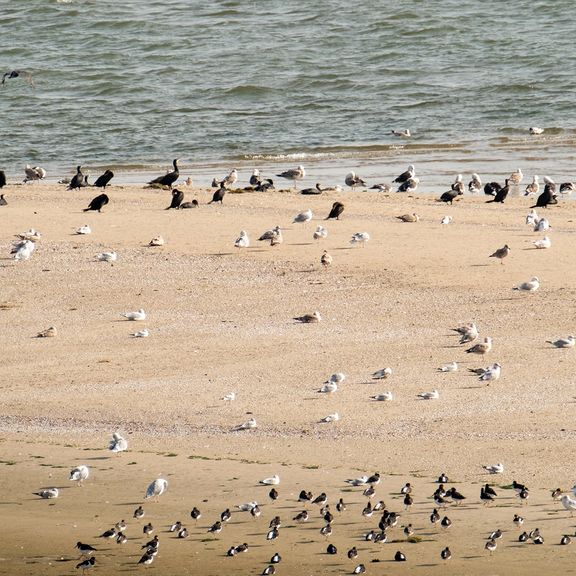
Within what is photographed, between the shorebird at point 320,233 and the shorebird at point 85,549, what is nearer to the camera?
the shorebird at point 85,549

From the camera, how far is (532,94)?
42.4m

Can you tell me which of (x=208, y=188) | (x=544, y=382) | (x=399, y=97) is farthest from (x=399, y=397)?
(x=399, y=97)

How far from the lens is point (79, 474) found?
1330 centimetres

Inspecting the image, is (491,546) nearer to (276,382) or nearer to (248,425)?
(248,425)

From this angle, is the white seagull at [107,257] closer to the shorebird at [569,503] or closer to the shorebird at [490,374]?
the shorebird at [490,374]

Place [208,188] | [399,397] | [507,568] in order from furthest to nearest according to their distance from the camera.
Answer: [208,188]
[399,397]
[507,568]

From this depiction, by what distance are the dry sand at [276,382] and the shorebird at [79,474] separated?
0.30 feet

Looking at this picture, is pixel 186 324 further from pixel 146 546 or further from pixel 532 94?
pixel 532 94

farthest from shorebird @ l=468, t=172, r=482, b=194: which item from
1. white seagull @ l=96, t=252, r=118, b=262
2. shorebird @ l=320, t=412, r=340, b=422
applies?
shorebird @ l=320, t=412, r=340, b=422

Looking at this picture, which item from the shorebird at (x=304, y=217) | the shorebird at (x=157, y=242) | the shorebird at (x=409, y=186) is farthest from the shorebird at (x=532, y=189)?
the shorebird at (x=157, y=242)

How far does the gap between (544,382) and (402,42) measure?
36.5 m

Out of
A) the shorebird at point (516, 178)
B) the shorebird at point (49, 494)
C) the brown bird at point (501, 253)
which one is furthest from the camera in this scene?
the shorebird at point (516, 178)

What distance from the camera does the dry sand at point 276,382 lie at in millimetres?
12156

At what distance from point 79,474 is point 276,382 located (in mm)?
3395
